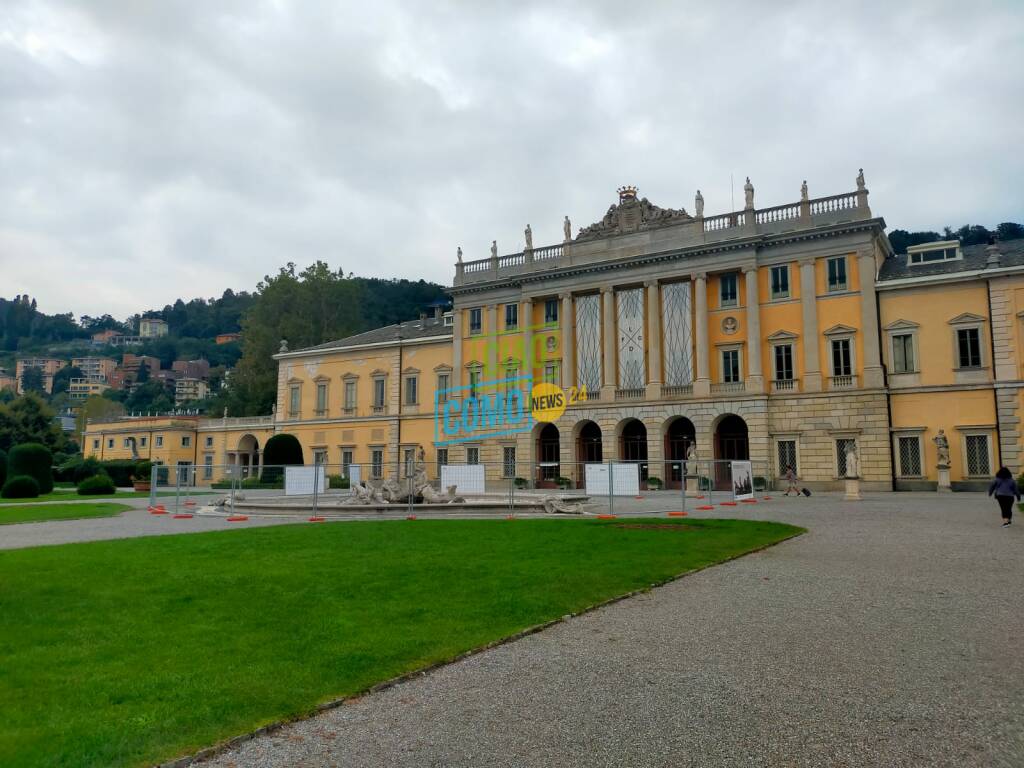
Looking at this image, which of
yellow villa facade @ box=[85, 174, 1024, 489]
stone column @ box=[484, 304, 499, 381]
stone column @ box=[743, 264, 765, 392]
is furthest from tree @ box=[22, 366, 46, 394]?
stone column @ box=[743, 264, 765, 392]

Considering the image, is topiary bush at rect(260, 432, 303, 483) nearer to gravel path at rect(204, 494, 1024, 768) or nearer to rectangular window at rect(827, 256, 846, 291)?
rectangular window at rect(827, 256, 846, 291)

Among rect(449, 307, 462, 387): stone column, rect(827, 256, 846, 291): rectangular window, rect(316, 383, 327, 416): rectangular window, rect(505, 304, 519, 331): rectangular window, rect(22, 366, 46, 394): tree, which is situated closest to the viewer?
rect(827, 256, 846, 291): rectangular window

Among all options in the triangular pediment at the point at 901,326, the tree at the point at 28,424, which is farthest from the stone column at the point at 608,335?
the tree at the point at 28,424

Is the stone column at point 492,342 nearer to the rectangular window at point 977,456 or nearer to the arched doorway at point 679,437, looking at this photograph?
the arched doorway at point 679,437

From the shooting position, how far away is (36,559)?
40.8ft

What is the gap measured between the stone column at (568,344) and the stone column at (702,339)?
8.50 meters

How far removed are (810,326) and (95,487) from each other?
41278mm

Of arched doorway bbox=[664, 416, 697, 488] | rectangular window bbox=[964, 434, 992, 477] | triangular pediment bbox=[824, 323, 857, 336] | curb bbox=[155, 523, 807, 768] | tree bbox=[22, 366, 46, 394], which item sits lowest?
curb bbox=[155, 523, 807, 768]

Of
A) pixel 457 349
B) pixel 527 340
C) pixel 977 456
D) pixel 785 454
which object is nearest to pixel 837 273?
pixel 785 454

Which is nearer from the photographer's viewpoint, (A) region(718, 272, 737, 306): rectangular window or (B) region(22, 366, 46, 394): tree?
(A) region(718, 272, 737, 306): rectangular window

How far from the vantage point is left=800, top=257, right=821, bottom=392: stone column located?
1566 inches

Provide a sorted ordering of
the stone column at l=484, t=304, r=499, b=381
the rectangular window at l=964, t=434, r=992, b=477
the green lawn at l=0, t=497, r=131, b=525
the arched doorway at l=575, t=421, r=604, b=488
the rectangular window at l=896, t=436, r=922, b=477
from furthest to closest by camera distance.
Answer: the stone column at l=484, t=304, r=499, b=381 < the arched doorway at l=575, t=421, r=604, b=488 < the rectangular window at l=896, t=436, r=922, b=477 < the rectangular window at l=964, t=434, r=992, b=477 < the green lawn at l=0, t=497, r=131, b=525

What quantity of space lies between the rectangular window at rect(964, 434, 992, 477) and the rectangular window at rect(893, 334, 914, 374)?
457 centimetres

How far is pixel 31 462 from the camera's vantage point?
38.1 m
